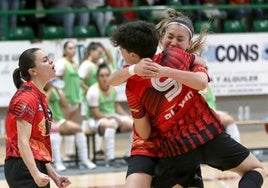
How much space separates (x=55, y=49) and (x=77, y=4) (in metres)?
1.40

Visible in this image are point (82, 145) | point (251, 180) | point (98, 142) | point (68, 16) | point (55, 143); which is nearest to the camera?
point (251, 180)

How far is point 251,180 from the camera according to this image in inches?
165

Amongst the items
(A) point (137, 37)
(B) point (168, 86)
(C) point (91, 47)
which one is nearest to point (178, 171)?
(B) point (168, 86)

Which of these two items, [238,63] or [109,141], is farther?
[238,63]

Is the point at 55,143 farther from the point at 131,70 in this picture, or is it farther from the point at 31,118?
the point at 131,70

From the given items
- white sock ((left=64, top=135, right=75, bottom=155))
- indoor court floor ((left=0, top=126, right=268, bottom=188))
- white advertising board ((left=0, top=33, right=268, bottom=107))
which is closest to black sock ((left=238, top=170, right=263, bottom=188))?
indoor court floor ((left=0, top=126, right=268, bottom=188))

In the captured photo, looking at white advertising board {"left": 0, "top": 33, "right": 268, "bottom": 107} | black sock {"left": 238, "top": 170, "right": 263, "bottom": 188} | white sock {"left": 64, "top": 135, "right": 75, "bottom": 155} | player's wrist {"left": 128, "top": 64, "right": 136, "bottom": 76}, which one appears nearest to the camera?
player's wrist {"left": 128, "top": 64, "right": 136, "bottom": 76}

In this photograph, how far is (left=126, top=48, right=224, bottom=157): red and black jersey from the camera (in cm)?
423

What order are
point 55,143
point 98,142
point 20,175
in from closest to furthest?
point 20,175 → point 55,143 → point 98,142

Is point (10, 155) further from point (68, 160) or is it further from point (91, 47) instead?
point (91, 47)

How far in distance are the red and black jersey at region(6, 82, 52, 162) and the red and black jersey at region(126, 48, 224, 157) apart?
1.87ft

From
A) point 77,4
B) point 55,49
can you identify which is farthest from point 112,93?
point 77,4

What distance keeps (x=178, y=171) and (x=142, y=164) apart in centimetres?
24

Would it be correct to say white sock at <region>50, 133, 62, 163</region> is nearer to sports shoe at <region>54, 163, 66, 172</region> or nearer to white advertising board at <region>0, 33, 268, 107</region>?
sports shoe at <region>54, 163, 66, 172</region>
